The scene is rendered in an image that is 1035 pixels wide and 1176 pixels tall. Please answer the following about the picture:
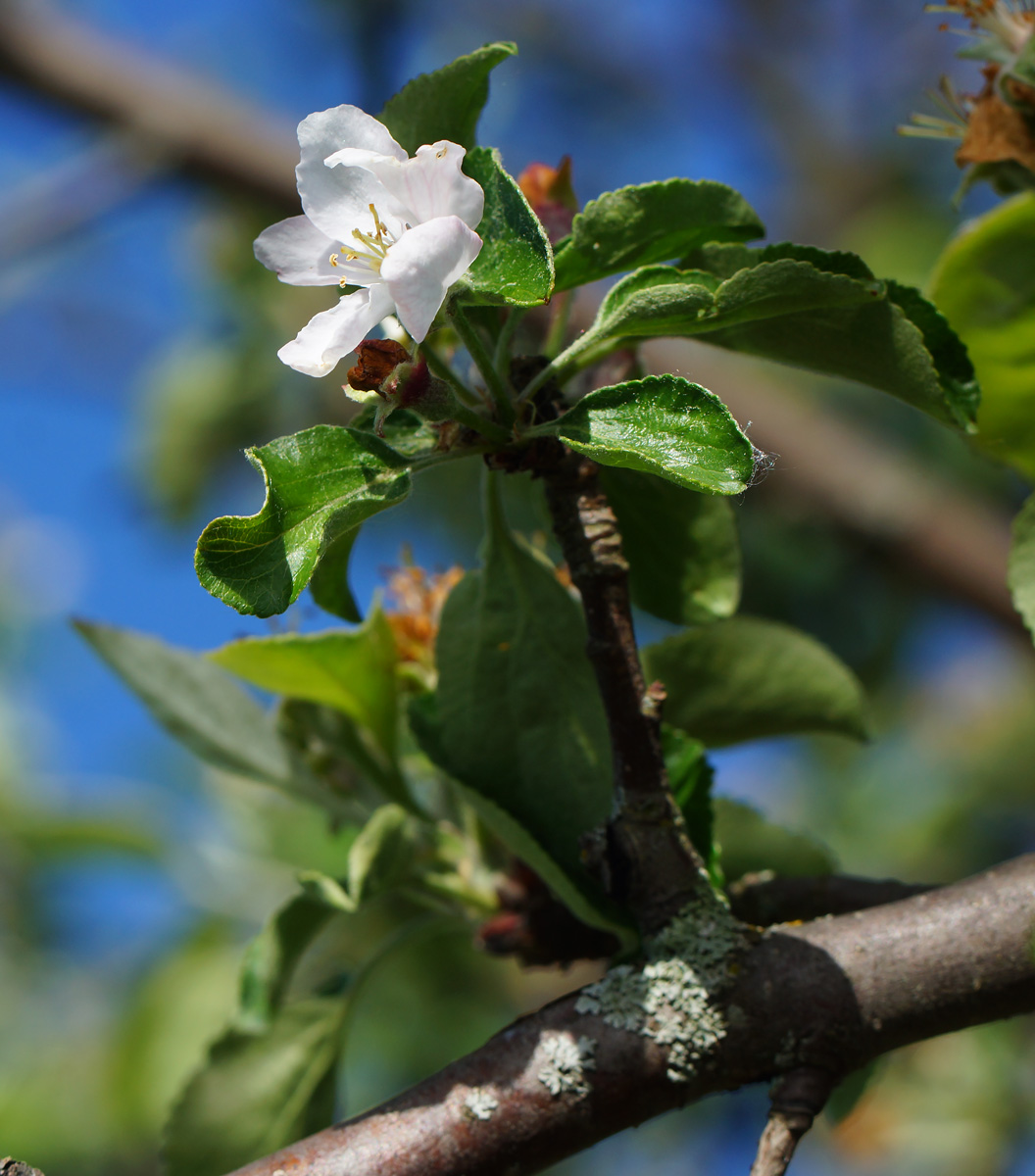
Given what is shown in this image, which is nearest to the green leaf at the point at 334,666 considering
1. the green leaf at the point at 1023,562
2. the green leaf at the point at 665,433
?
the green leaf at the point at 665,433

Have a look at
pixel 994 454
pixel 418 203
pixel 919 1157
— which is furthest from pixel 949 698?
pixel 418 203

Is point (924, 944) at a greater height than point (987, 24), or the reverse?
point (987, 24)

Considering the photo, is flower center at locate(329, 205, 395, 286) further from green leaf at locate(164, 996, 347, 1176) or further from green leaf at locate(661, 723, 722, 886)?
green leaf at locate(164, 996, 347, 1176)

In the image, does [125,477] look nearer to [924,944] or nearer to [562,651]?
[562,651]

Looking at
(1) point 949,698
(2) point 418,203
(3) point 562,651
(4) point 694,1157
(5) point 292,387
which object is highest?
(5) point 292,387

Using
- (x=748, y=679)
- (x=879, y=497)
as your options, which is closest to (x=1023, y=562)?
(x=748, y=679)

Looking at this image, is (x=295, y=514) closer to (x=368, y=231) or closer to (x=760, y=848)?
(x=368, y=231)
